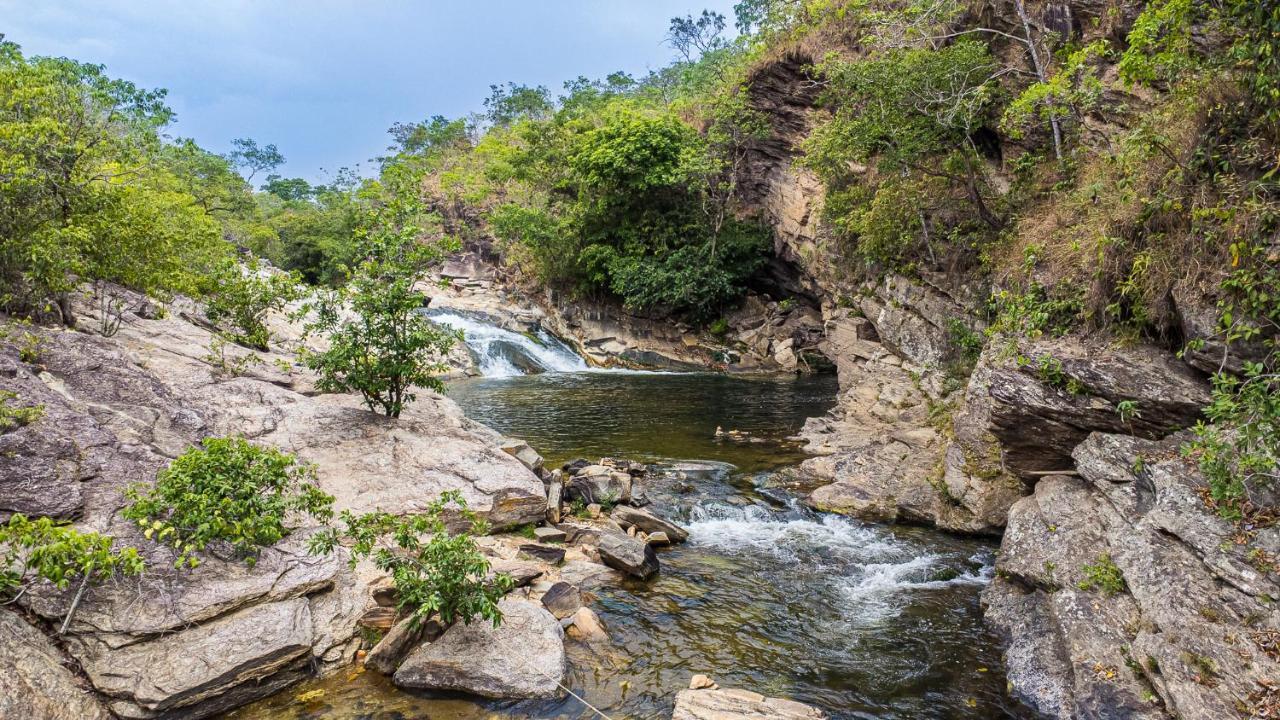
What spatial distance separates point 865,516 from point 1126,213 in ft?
20.5

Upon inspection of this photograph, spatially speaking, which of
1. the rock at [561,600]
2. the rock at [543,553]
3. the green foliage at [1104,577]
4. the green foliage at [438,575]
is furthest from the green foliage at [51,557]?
the green foliage at [1104,577]

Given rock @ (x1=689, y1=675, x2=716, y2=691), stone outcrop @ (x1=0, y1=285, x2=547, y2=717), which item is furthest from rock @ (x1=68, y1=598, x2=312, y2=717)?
rock @ (x1=689, y1=675, x2=716, y2=691)

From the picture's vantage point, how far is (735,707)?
18.4 feet

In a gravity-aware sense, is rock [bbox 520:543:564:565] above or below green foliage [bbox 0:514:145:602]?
below

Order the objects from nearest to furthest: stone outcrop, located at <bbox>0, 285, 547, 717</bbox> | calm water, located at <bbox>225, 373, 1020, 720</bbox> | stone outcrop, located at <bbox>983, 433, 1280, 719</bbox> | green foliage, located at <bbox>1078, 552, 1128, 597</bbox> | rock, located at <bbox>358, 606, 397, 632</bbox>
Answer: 1. stone outcrop, located at <bbox>983, 433, 1280, 719</bbox>
2. stone outcrop, located at <bbox>0, 285, 547, 717</bbox>
3. calm water, located at <bbox>225, 373, 1020, 720</bbox>
4. green foliage, located at <bbox>1078, 552, 1128, 597</bbox>
5. rock, located at <bbox>358, 606, 397, 632</bbox>

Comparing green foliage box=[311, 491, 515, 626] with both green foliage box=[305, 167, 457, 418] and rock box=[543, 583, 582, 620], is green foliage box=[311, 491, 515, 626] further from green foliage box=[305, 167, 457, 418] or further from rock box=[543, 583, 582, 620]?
green foliage box=[305, 167, 457, 418]

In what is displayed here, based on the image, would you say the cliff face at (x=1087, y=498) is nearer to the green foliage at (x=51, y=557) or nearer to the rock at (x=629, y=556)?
the rock at (x=629, y=556)

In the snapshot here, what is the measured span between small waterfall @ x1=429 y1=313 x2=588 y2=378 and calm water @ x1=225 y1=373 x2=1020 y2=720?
57.7 feet

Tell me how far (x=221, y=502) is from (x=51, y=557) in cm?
153

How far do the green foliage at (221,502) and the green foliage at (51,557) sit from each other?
1.40 feet

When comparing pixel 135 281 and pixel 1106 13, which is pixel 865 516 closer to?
pixel 1106 13

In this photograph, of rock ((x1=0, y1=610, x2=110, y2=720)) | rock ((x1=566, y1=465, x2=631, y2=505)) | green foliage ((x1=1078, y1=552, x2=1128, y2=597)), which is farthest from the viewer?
rock ((x1=566, y1=465, x2=631, y2=505))

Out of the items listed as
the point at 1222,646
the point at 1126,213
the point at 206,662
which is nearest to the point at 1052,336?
the point at 1126,213

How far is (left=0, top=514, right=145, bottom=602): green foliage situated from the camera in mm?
5031
